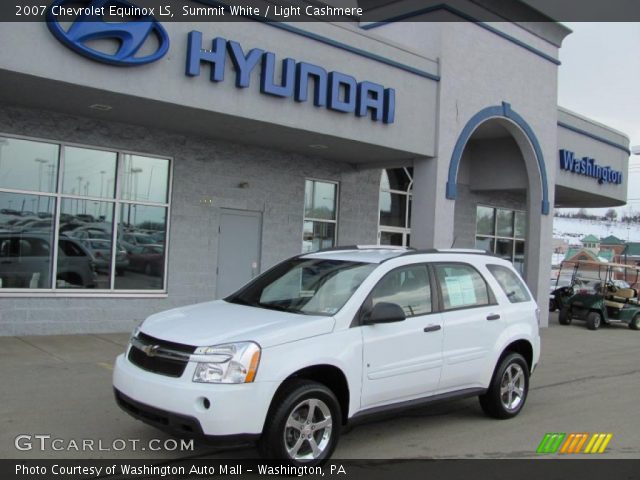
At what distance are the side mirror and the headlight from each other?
115 centimetres

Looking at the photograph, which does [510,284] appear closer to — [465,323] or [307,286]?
[465,323]

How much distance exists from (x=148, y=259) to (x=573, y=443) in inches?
328

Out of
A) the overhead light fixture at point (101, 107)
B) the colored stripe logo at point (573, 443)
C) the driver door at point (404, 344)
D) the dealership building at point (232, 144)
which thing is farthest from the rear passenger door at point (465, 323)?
the overhead light fixture at point (101, 107)

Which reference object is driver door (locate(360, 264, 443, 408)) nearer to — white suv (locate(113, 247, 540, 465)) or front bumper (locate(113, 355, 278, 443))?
white suv (locate(113, 247, 540, 465))

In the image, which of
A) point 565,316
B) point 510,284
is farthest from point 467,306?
point 565,316

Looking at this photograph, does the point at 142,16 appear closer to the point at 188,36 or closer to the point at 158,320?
the point at 188,36

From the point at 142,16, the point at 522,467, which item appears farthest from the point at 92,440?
the point at 142,16

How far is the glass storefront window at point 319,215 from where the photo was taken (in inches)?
588

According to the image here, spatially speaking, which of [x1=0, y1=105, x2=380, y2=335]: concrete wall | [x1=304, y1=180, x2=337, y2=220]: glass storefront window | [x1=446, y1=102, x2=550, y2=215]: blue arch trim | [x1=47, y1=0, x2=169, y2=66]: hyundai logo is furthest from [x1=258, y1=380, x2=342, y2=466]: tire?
[x1=304, y1=180, x2=337, y2=220]: glass storefront window

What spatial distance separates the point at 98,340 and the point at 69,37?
15.8ft

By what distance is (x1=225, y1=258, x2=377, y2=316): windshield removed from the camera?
5906mm

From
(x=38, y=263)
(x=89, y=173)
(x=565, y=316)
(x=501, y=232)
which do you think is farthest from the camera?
(x=501, y=232)

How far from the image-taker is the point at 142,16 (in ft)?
31.1

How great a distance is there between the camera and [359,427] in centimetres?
665
